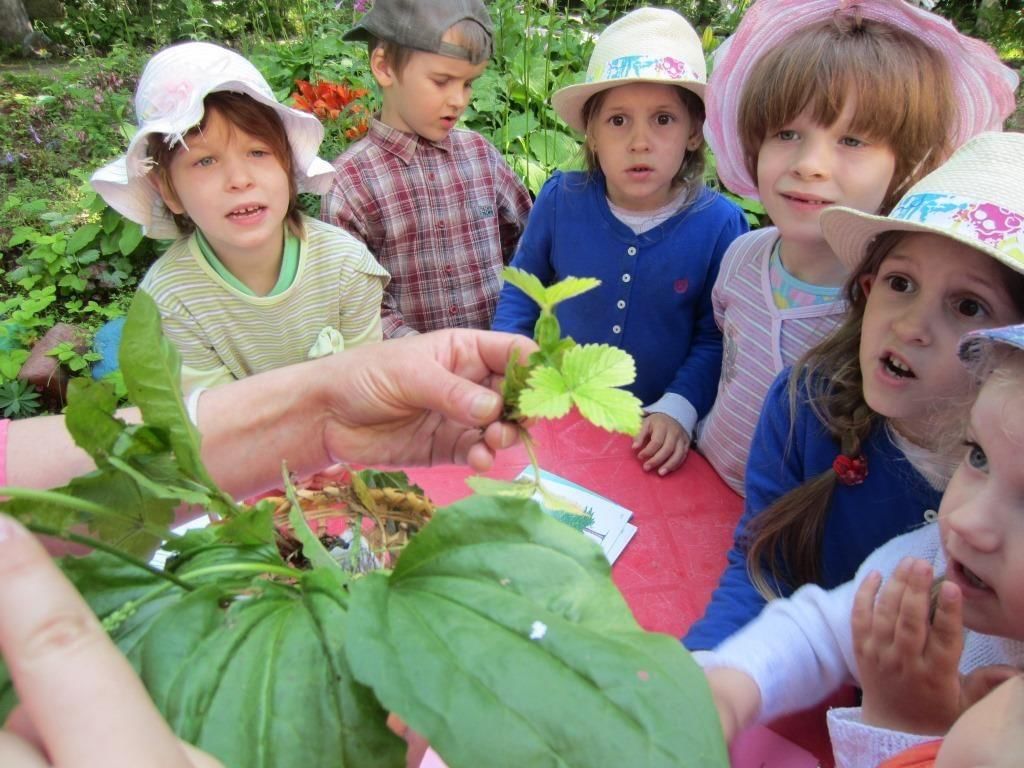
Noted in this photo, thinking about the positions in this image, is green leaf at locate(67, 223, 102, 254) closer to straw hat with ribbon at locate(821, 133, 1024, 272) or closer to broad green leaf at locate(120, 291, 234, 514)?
broad green leaf at locate(120, 291, 234, 514)

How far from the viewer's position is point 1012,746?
50 cm

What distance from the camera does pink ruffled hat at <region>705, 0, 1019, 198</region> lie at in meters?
1.24

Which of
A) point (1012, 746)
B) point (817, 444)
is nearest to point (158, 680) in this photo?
point (1012, 746)

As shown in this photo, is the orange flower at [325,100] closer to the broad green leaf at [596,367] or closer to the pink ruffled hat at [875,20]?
the pink ruffled hat at [875,20]

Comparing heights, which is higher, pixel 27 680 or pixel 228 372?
pixel 27 680

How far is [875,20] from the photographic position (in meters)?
1.28

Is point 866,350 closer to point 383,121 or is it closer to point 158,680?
point 158,680

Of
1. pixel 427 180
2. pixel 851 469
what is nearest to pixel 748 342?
pixel 851 469

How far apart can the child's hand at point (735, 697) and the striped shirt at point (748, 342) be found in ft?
1.77

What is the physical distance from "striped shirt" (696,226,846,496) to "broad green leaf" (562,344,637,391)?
905 millimetres

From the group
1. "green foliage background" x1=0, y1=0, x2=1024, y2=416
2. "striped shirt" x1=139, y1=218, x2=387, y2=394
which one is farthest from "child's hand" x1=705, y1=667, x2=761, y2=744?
"green foliage background" x1=0, y1=0, x2=1024, y2=416

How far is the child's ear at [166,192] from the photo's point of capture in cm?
154

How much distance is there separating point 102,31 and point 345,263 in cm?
574

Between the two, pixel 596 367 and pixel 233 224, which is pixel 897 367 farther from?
pixel 233 224
